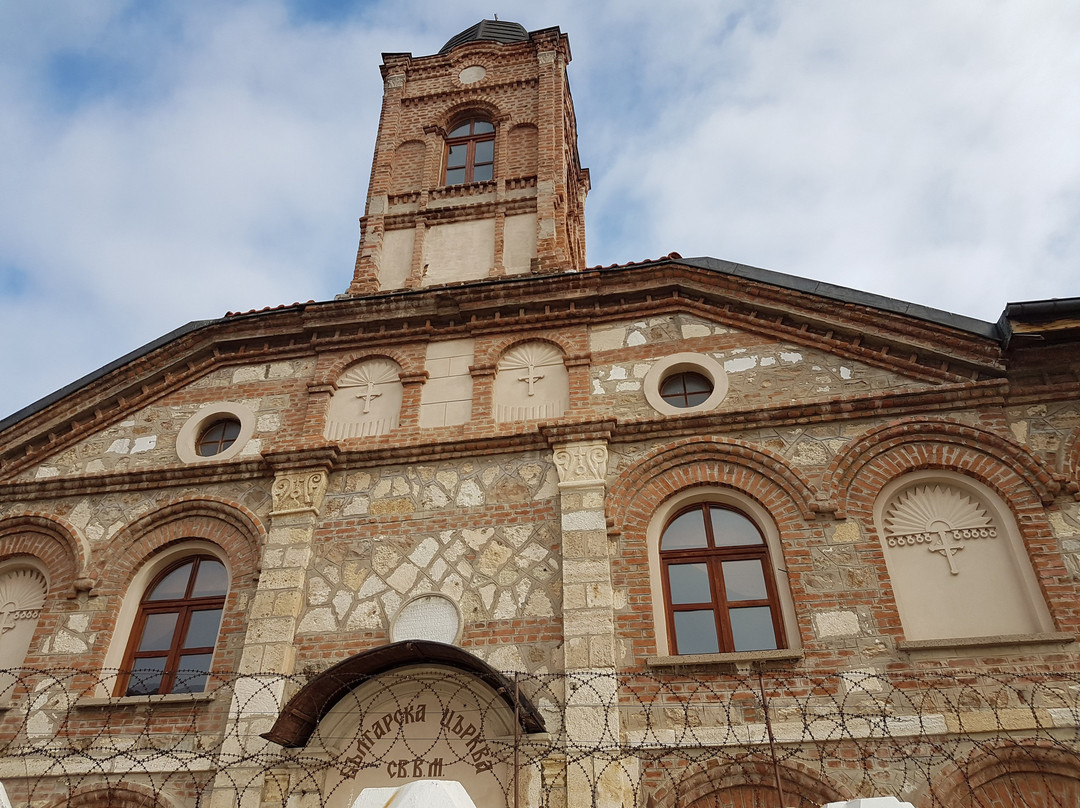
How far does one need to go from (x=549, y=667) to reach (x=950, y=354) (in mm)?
4934

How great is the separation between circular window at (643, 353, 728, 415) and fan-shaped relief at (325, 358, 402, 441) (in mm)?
2864

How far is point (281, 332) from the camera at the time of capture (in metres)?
10.3

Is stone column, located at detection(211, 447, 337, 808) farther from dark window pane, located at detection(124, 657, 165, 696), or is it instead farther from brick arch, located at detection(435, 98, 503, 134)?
brick arch, located at detection(435, 98, 503, 134)

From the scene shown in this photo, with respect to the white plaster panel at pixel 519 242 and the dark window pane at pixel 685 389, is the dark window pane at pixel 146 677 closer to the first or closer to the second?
the dark window pane at pixel 685 389

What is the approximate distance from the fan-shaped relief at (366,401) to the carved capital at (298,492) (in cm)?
66

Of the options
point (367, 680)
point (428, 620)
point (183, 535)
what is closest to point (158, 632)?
point (183, 535)

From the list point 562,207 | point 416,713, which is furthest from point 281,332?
point 416,713

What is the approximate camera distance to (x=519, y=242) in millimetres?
11352

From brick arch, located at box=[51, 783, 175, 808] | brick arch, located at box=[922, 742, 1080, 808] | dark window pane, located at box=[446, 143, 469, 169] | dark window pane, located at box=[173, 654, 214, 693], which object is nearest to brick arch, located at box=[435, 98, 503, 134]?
dark window pane, located at box=[446, 143, 469, 169]

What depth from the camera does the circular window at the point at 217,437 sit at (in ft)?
32.1

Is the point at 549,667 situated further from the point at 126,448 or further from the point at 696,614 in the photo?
the point at 126,448

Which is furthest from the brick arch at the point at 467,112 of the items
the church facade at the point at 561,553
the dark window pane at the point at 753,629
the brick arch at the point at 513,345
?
the dark window pane at the point at 753,629

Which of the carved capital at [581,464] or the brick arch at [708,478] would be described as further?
the carved capital at [581,464]

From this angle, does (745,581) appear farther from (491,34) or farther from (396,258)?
(491,34)
